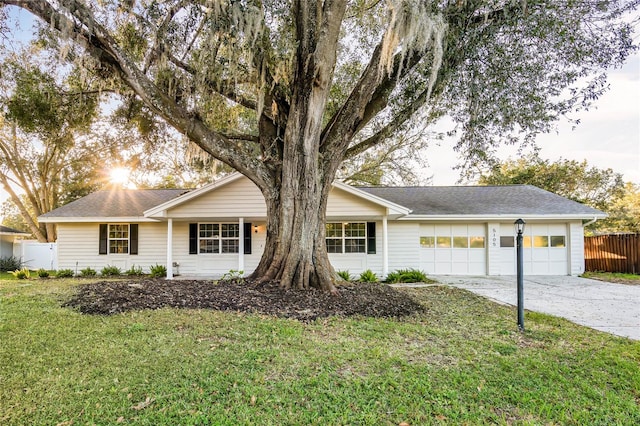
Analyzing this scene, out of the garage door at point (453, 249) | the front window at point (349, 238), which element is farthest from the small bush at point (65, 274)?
the garage door at point (453, 249)

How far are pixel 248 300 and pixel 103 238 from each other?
9.89 metres

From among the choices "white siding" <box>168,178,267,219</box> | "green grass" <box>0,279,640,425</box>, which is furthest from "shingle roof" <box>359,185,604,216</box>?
"green grass" <box>0,279,640,425</box>

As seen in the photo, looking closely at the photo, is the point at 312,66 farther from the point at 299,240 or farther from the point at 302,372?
the point at 302,372

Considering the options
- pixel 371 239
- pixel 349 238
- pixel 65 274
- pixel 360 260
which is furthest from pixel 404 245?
pixel 65 274

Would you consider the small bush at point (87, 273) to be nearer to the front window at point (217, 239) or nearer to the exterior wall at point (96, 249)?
the exterior wall at point (96, 249)

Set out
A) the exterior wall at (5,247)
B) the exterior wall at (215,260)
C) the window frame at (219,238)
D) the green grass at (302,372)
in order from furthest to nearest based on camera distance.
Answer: the exterior wall at (5,247), the window frame at (219,238), the exterior wall at (215,260), the green grass at (302,372)

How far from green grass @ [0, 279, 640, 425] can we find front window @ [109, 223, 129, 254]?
8.28 m

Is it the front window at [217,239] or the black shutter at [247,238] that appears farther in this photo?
the front window at [217,239]

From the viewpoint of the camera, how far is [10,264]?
49.8 ft

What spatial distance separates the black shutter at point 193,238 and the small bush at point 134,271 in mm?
2096

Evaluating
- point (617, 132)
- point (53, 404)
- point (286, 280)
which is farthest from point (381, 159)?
point (53, 404)

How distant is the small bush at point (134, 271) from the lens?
41.1 ft

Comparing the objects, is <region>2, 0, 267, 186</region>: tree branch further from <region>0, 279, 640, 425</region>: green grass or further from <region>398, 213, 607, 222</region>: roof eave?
<region>398, 213, 607, 222</region>: roof eave

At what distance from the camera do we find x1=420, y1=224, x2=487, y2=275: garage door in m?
12.5
